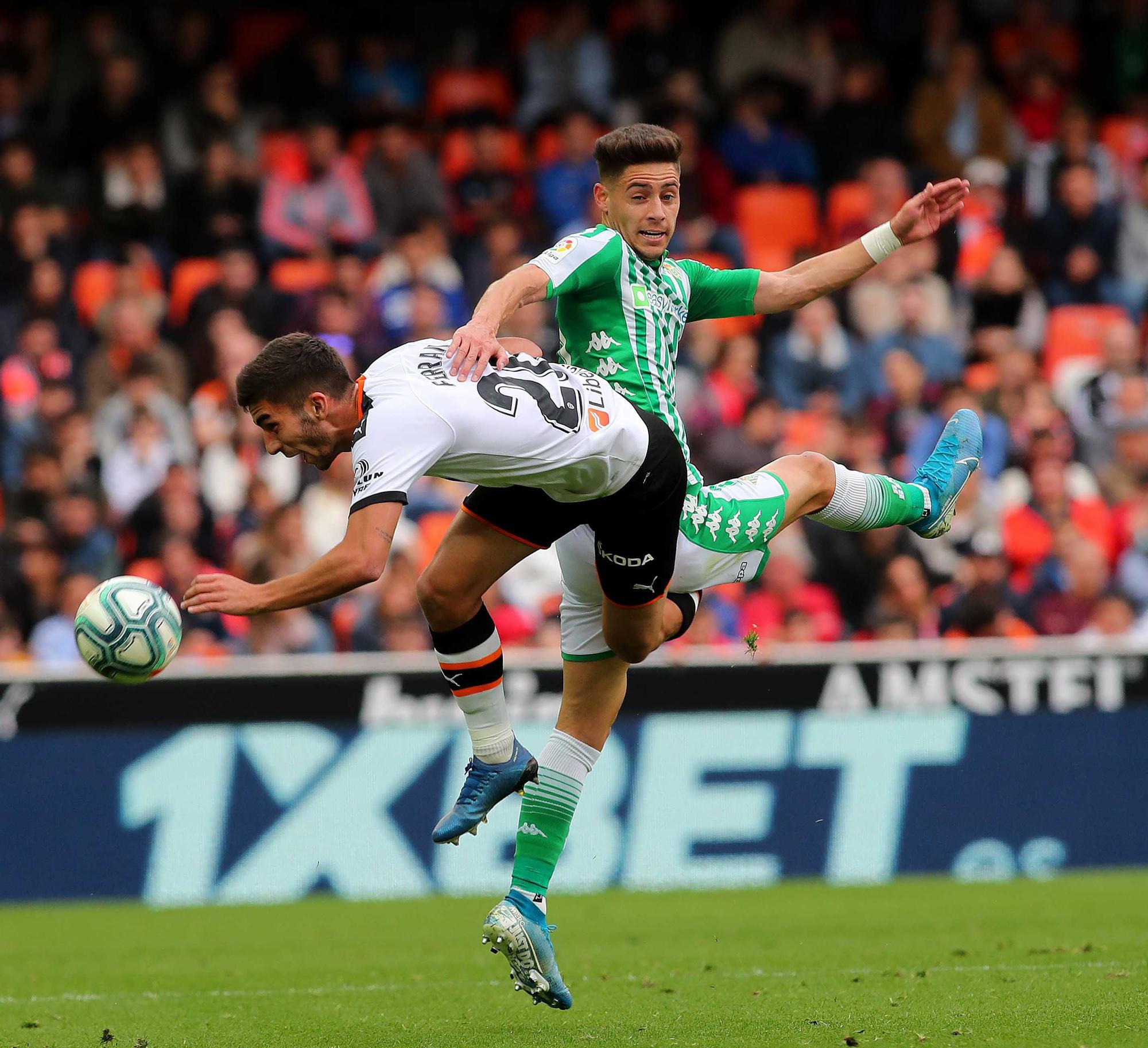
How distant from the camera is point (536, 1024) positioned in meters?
7.29

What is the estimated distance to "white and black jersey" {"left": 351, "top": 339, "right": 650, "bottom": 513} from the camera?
6.21 meters

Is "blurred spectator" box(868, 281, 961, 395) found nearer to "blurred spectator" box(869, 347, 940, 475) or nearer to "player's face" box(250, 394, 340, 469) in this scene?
"blurred spectator" box(869, 347, 940, 475)

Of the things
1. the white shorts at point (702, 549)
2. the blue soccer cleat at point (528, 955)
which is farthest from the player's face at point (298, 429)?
the blue soccer cleat at point (528, 955)

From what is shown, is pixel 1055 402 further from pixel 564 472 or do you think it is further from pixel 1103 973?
pixel 564 472

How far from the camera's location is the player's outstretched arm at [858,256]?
25.6 feet

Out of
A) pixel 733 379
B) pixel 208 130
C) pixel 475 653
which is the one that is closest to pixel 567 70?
pixel 208 130

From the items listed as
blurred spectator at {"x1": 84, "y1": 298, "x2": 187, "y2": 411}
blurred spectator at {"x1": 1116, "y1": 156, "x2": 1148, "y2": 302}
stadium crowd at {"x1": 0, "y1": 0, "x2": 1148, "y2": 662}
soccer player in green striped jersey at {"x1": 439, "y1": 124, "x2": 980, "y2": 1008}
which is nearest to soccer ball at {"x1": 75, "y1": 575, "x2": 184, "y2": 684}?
soccer player in green striped jersey at {"x1": 439, "y1": 124, "x2": 980, "y2": 1008}

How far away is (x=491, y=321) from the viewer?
658 centimetres

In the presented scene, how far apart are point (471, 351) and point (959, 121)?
1293 centimetres

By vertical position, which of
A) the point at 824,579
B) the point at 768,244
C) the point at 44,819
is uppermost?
the point at 768,244

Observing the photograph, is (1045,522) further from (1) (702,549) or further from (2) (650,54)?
(1) (702,549)

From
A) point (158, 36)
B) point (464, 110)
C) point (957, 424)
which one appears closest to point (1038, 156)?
point (464, 110)

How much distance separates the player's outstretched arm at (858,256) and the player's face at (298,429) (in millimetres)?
2166

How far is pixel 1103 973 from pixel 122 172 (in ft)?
37.8
